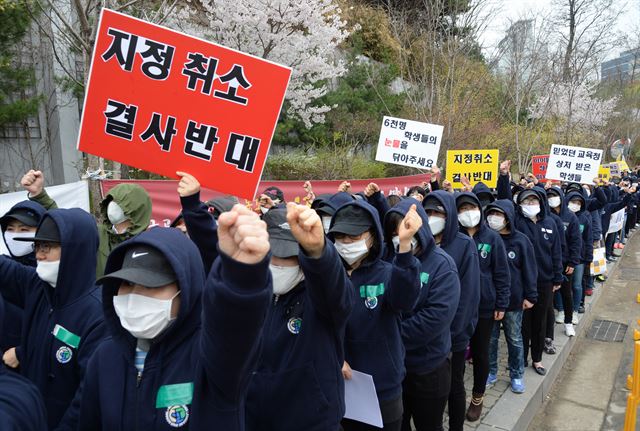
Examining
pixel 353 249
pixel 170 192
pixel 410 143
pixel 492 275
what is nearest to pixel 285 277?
pixel 353 249

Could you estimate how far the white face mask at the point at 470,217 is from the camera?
474cm

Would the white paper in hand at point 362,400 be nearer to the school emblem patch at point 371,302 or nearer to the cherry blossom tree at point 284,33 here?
the school emblem patch at point 371,302

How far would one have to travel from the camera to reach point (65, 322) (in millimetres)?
2475

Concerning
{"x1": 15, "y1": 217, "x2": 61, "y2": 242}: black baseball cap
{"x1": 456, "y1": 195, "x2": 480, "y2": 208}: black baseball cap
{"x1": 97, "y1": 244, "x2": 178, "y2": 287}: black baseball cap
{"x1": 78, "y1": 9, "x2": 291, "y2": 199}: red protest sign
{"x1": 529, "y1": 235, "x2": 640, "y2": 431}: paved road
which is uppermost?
{"x1": 78, "y1": 9, "x2": 291, "y2": 199}: red protest sign

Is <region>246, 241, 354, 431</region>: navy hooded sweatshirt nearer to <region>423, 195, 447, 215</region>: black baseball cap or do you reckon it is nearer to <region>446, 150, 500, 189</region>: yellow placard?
<region>423, 195, 447, 215</region>: black baseball cap

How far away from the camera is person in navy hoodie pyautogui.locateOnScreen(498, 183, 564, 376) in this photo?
5.61m

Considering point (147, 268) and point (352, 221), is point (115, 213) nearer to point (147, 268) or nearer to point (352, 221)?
point (352, 221)

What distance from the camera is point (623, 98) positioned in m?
29.4

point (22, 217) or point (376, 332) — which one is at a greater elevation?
point (22, 217)

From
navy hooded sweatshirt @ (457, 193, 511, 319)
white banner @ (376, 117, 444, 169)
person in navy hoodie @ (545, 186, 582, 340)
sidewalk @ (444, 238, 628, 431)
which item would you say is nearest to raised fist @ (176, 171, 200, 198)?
navy hooded sweatshirt @ (457, 193, 511, 319)

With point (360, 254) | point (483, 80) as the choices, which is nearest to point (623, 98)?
point (483, 80)

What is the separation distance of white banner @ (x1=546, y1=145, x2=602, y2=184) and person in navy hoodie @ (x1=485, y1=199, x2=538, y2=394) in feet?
16.4

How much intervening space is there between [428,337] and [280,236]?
1496 mm

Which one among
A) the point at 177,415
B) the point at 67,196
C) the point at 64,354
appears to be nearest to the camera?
the point at 177,415
